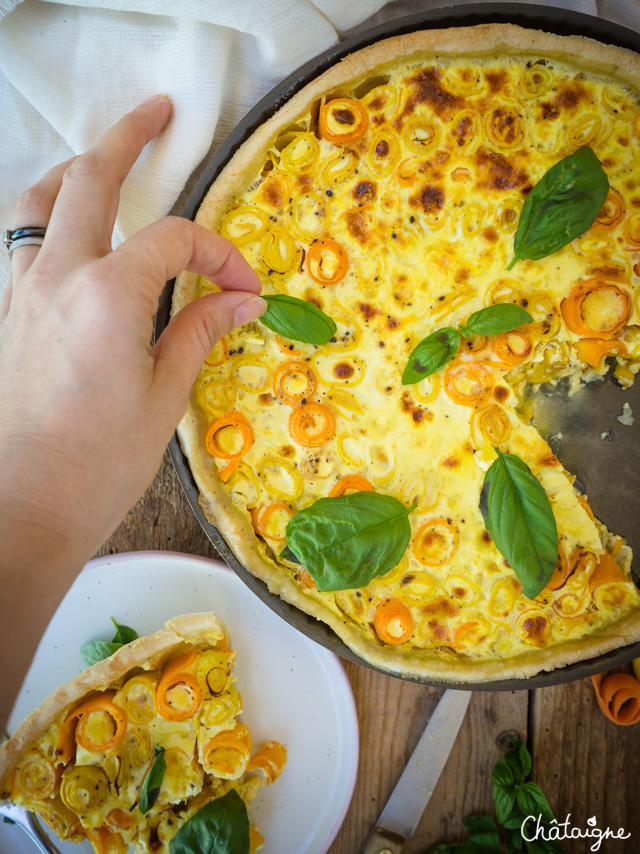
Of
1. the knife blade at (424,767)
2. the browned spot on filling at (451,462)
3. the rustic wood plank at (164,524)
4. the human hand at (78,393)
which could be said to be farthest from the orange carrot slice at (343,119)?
the knife blade at (424,767)

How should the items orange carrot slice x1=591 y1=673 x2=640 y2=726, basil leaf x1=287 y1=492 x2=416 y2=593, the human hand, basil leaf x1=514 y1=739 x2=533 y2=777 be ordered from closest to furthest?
the human hand < basil leaf x1=287 y1=492 x2=416 y2=593 < orange carrot slice x1=591 y1=673 x2=640 y2=726 < basil leaf x1=514 y1=739 x2=533 y2=777

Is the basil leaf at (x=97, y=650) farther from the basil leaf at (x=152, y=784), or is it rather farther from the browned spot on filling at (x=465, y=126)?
the browned spot on filling at (x=465, y=126)

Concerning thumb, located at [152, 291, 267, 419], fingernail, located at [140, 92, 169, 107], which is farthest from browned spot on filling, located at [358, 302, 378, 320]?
fingernail, located at [140, 92, 169, 107]

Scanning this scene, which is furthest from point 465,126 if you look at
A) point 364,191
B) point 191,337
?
point 191,337

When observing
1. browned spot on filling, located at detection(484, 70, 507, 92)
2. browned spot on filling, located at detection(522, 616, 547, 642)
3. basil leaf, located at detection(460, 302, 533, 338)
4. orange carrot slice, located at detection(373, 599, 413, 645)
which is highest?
browned spot on filling, located at detection(484, 70, 507, 92)

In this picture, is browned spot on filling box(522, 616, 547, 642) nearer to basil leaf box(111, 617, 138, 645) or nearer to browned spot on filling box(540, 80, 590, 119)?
basil leaf box(111, 617, 138, 645)

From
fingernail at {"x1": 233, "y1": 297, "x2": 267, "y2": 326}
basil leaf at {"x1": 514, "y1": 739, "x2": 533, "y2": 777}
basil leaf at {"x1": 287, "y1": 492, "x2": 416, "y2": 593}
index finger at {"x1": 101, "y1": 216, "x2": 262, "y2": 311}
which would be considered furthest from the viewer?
Result: basil leaf at {"x1": 514, "y1": 739, "x2": 533, "y2": 777}

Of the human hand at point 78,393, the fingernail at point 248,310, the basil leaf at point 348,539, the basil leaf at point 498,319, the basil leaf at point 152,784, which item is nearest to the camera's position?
the human hand at point 78,393
